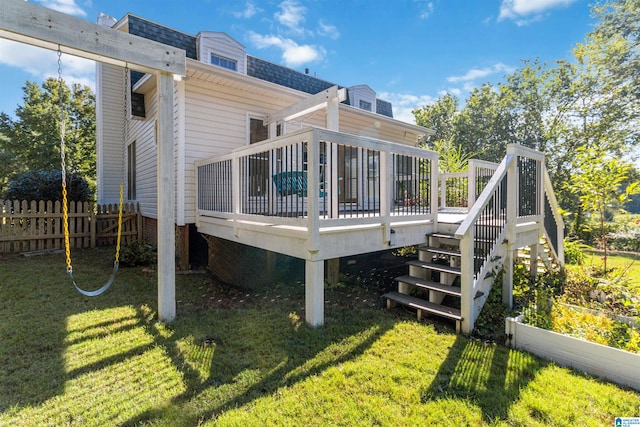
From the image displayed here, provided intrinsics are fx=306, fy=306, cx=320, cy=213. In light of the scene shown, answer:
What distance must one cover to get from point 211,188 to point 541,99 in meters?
22.1

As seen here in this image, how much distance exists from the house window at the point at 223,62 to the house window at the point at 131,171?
382 centimetres

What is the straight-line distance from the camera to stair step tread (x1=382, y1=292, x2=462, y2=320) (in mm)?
3700

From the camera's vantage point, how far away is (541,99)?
63.5ft

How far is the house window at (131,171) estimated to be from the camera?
971 cm

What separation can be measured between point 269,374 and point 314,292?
1086mm

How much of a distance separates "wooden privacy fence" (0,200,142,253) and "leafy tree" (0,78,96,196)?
11615 mm

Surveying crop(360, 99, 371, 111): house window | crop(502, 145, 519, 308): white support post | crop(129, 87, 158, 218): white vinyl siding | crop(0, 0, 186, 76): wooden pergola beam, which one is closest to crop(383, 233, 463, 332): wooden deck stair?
crop(502, 145, 519, 308): white support post

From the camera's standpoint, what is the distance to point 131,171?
393 inches

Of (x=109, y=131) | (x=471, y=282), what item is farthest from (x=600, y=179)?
(x=109, y=131)

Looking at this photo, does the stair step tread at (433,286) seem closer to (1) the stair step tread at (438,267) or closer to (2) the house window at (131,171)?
(1) the stair step tread at (438,267)

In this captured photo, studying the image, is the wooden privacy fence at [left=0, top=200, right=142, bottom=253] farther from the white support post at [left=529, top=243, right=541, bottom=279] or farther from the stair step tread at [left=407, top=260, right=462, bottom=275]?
the white support post at [left=529, top=243, right=541, bottom=279]

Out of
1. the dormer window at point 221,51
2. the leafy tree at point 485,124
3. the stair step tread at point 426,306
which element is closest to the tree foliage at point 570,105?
the leafy tree at point 485,124

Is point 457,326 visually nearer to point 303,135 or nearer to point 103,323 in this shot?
point 303,135

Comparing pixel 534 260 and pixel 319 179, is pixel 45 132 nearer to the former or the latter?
pixel 319 179
